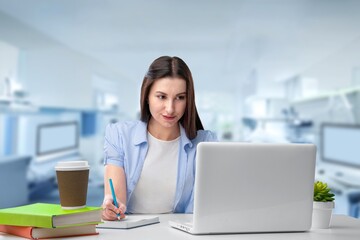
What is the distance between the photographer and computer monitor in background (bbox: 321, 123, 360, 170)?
4086 millimetres

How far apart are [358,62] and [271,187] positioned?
9.89ft

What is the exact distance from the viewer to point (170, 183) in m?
1.97

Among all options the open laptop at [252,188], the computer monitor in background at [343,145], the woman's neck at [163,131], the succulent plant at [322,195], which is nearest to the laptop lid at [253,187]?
the open laptop at [252,188]

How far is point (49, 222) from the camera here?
1.35 meters

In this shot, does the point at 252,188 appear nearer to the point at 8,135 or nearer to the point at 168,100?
the point at 168,100

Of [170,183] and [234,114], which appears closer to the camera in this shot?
[170,183]

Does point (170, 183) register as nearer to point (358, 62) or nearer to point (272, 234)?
point (272, 234)

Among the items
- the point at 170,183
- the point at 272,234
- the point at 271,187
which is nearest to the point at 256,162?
the point at 271,187

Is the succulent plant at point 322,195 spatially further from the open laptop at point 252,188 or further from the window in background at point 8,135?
the window in background at point 8,135

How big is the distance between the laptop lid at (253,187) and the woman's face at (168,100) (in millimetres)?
489

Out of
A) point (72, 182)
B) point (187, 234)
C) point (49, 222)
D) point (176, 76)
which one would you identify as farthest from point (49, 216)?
point (176, 76)

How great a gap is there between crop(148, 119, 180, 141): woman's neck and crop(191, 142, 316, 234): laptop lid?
0.61 metres

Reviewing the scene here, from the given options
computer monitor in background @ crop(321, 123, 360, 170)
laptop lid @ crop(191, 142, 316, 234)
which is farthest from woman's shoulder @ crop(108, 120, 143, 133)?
computer monitor in background @ crop(321, 123, 360, 170)

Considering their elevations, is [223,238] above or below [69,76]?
below
